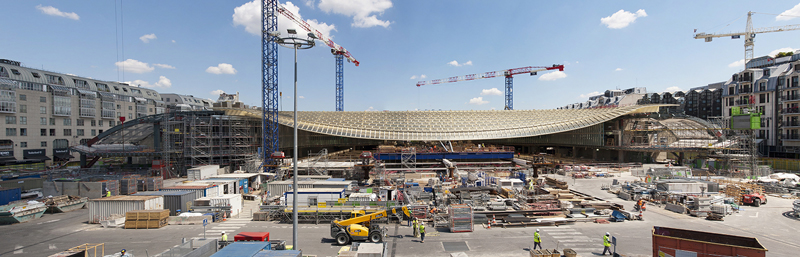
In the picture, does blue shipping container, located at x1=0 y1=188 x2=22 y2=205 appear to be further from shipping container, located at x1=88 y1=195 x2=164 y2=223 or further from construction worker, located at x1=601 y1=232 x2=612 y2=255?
construction worker, located at x1=601 y1=232 x2=612 y2=255

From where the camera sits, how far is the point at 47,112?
5872 centimetres

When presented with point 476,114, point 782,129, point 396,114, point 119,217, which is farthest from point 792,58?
point 119,217

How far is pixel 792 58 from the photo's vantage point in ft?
189

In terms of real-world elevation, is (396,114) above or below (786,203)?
above

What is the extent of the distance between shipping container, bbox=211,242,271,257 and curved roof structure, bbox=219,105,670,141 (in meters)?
40.1

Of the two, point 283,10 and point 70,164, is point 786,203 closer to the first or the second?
point 283,10

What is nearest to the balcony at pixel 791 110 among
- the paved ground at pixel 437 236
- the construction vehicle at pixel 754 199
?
the construction vehicle at pixel 754 199

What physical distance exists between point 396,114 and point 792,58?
6577 centimetres

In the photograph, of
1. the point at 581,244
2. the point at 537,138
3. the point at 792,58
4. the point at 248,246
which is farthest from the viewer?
the point at 537,138

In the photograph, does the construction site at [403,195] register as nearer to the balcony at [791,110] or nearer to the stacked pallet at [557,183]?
the stacked pallet at [557,183]

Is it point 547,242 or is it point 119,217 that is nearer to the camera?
point 547,242

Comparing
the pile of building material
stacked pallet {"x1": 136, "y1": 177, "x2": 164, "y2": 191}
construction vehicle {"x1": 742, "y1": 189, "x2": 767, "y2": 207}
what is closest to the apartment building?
stacked pallet {"x1": 136, "y1": 177, "x2": 164, "y2": 191}

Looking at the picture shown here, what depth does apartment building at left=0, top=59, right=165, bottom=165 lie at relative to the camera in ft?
176

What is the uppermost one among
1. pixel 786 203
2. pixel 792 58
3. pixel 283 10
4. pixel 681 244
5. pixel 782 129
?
pixel 283 10
